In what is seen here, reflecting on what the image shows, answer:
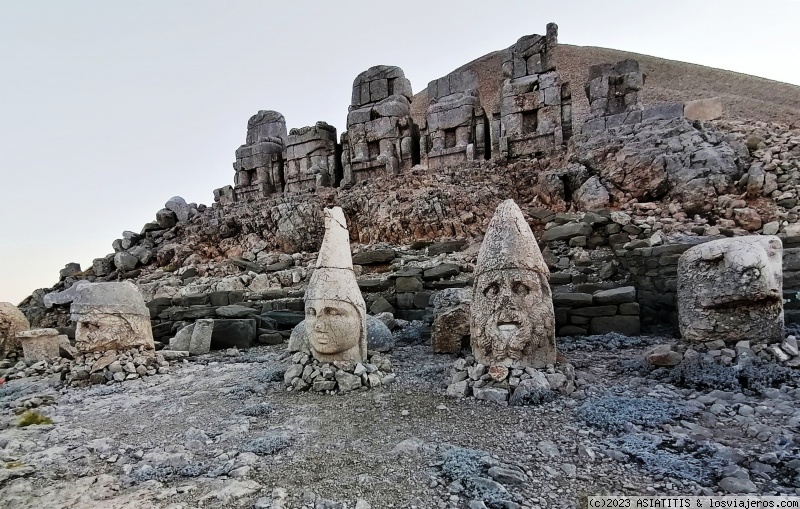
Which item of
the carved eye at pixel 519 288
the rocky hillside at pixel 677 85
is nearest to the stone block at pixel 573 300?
the carved eye at pixel 519 288

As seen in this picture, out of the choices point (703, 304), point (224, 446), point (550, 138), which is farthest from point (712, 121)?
point (224, 446)

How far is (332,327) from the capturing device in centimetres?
542

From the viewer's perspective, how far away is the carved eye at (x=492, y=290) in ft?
16.4

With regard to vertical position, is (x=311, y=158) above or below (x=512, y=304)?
above

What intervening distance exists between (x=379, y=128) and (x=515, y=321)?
13.1 metres

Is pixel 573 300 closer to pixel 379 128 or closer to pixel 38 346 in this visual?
pixel 38 346

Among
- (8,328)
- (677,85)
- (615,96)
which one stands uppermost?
(677,85)

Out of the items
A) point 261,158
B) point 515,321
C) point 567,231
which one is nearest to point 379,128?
point 261,158

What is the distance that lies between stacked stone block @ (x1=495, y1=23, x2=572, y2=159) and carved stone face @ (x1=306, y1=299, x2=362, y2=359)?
10522 millimetres

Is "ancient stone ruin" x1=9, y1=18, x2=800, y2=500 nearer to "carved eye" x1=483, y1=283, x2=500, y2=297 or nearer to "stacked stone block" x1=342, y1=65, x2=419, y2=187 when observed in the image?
"carved eye" x1=483, y1=283, x2=500, y2=297

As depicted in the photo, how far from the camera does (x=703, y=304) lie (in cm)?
503

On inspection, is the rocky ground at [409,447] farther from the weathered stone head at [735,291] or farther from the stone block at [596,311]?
the stone block at [596,311]

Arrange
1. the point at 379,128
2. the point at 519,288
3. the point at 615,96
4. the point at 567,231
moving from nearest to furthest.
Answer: the point at 519,288
the point at 567,231
the point at 615,96
the point at 379,128

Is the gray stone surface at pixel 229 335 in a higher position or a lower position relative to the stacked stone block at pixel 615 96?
lower
